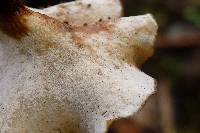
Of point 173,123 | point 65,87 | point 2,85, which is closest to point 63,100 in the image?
point 65,87

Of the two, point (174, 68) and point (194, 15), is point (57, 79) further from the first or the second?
point (174, 68)

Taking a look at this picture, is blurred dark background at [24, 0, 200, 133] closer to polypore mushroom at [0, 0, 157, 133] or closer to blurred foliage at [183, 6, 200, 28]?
blurred foliage at [183, 6, 200, 28]

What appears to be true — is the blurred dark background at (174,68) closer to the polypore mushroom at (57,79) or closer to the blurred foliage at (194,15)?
A: the blurred foliage at (194,15)

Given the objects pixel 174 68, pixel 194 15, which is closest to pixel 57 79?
pixel 194 15

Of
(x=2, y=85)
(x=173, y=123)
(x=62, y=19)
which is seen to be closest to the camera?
(x=2, y=85)

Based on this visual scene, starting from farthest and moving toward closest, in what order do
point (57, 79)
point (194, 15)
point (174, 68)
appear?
point (174, 68) → point (194, 15) → point (57, 79)

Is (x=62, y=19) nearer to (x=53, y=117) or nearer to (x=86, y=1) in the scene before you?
(x=86, y=1)

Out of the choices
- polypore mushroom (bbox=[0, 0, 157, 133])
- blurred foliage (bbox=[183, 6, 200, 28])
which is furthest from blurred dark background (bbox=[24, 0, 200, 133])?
polypore mushroom (bbox=[0, 0, 157, 133])
